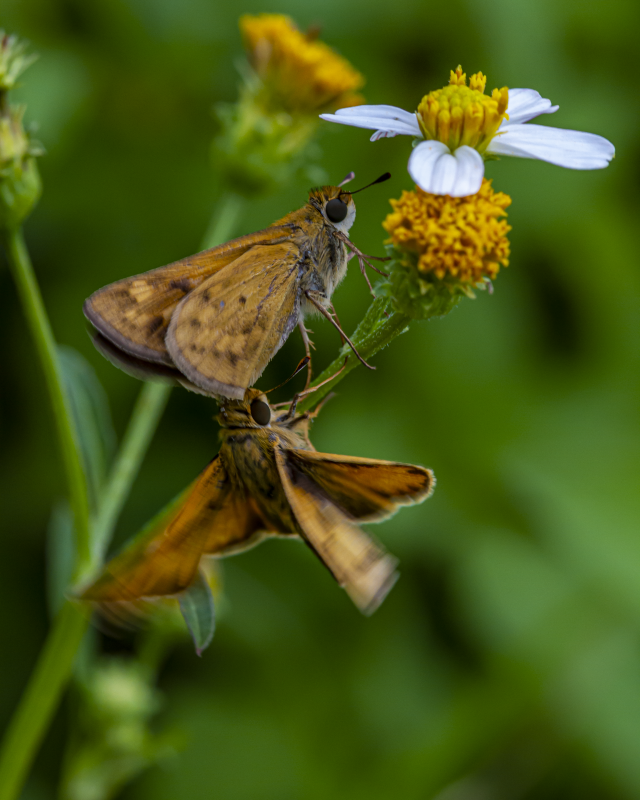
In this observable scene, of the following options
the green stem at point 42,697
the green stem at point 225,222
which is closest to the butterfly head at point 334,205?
the green stem at point 225,222

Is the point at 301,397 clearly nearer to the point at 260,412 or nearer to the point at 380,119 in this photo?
the point at 260,412

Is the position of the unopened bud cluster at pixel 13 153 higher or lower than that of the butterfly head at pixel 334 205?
lower

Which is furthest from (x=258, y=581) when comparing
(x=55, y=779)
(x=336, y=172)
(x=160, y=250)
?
(x=336, y=172)

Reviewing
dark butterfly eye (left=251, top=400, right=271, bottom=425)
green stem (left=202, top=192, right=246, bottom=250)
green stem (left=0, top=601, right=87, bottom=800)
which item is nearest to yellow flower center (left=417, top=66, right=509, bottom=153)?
dark butterfly eye (left=251, top=400, right=271, bottom=425)

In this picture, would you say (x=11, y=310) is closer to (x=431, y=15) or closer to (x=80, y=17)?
(x=80, y=17)

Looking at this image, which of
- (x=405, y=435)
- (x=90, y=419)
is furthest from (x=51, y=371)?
(x=405, y=435)

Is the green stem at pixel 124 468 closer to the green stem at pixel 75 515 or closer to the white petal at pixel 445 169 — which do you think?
the green stem at pixel 75 515
